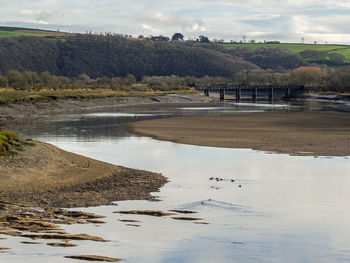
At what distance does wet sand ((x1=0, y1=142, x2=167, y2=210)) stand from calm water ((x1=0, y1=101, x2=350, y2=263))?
1127 mm

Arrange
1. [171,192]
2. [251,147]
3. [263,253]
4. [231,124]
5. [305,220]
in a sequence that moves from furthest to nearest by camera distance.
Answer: [231,124]
[251,147]
[171,192]
[305,220]
[263,253]

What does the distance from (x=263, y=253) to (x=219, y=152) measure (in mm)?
22269

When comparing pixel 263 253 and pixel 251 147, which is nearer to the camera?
pixel 263 253

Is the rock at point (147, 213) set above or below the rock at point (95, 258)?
below

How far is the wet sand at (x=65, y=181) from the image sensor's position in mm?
21844

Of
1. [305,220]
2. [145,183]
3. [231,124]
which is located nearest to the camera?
[305,220]

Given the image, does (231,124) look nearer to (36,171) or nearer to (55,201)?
(36,171)

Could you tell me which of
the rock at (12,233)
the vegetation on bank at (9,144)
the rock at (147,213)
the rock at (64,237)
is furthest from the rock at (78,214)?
the vegetation on bank at (9,144)

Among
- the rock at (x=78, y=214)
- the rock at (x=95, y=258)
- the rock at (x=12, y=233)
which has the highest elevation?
the rock at (x=12, y=233)

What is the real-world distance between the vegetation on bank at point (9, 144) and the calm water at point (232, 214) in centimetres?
484

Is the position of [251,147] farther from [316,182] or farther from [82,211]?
[82,211]

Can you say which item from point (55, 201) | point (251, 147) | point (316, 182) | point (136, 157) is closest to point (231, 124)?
point (251, 147)

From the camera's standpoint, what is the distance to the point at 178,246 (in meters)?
16.5

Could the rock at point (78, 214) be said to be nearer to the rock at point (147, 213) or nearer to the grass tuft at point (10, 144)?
the rock at point (147, 213)
